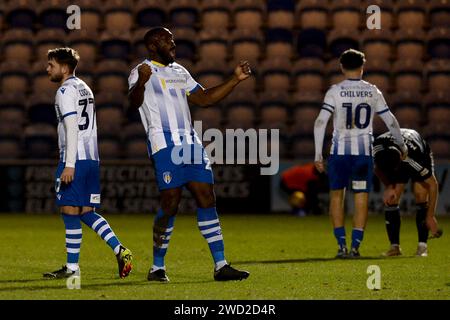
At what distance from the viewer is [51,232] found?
42.8 ft

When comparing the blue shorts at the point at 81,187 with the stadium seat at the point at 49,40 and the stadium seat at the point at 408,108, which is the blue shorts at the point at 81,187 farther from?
the stadium seat at the point at 49,40

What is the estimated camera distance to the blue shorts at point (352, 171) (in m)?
9.55

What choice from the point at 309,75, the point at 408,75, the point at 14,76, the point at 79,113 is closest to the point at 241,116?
the point at 309,75

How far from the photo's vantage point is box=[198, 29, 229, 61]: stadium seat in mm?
19297

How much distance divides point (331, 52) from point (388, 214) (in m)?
9.89

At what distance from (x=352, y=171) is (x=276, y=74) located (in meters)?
9.48

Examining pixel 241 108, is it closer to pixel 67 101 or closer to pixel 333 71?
pixel 333 71

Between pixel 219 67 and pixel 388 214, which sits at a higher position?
pixel 219 67

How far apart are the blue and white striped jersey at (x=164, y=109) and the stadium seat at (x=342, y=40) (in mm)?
12279

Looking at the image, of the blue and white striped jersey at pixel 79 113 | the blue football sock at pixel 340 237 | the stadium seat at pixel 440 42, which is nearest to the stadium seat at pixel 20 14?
the stadium seat at pixel 440 42

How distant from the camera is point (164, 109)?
7.26 meters

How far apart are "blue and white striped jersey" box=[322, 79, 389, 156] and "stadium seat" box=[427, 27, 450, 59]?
10017 mm
